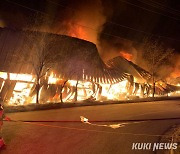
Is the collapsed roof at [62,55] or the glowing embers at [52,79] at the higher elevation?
the collapsed roof at [62,55]

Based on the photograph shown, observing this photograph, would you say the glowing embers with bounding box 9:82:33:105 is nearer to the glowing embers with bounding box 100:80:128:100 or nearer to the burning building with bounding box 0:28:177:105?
the burning building with bounding box 0:28:177:105

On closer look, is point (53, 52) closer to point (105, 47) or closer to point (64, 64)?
point (64, 64)

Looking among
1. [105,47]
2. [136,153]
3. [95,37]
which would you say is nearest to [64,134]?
[136,153]

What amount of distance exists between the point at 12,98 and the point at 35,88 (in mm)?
2323

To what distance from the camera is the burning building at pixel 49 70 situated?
23.1 metres

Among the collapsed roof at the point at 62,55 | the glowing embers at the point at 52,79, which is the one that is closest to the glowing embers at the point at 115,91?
the collapsed roof at the point at 62,55

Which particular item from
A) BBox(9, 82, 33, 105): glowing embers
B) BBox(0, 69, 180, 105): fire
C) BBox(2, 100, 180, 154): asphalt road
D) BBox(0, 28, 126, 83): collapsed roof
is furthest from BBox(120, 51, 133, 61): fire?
BBox(2, 100, 180, 154): asphalt road

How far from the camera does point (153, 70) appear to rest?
3762 centimetres

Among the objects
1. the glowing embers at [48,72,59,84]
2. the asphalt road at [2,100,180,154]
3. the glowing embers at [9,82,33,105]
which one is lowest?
the asphalt road at [2,100,180,154]

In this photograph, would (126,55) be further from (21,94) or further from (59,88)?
(21,94)

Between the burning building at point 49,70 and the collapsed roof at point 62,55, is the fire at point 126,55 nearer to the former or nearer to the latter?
the collapsed roof at point 62,55

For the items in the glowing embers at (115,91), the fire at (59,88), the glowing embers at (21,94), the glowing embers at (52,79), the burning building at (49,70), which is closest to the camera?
the glowing embers at (21,94)

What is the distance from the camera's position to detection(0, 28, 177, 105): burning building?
75.9ft

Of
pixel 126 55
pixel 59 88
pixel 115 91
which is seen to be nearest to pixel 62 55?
pixel 59 88
